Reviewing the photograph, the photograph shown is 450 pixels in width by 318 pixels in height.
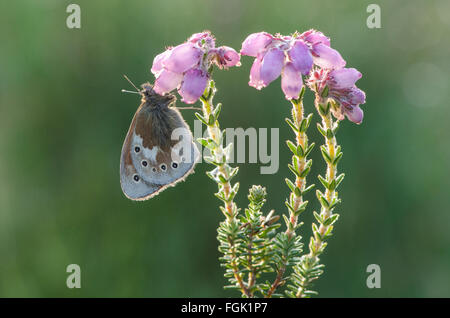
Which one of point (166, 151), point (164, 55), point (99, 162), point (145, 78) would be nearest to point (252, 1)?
point (145, 78)

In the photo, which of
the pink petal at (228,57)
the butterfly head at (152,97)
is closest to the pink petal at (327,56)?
the pink petal at (228,57)

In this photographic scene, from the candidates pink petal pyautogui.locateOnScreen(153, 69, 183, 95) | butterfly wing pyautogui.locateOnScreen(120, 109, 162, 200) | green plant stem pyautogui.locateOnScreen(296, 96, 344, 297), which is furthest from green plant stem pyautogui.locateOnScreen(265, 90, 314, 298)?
butterfly wing pyautogui.locateOnScreen(120, 109, 162, 200)

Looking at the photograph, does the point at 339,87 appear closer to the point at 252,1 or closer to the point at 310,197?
the point at 310,197

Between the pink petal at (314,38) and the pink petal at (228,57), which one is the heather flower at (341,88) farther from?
the pink petal at (228,57)

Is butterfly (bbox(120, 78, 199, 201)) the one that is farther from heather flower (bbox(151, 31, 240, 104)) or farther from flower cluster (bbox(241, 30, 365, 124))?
flower cluster (bbox(241, 30, 365, 124))

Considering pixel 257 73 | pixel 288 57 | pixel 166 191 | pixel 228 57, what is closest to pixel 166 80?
pixel 228 57

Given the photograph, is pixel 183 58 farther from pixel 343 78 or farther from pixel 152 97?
pixel 152 97
